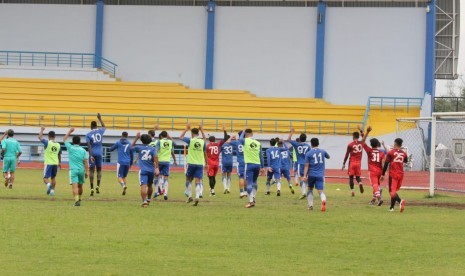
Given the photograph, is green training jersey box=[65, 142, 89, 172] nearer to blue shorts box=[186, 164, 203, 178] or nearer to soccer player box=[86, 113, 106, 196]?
blue shorts box=[186, 164, 203, 178]

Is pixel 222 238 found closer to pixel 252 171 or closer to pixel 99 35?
pixel 252 171

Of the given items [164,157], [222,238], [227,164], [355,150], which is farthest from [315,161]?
[227,164]

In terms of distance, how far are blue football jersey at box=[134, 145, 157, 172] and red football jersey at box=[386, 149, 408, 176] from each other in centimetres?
586

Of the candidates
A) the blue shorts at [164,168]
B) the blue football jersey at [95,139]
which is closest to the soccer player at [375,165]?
the blue shorts at [164,168]

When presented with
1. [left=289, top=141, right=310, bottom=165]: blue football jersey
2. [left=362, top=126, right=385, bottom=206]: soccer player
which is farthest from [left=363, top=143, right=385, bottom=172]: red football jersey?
[left=289, top=141, right=310, bottom=165]: blue football jersey

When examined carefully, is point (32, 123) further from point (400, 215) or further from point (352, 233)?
point (352, 233)

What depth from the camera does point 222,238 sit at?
17.9 meters

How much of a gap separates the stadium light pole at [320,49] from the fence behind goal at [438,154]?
7784 millimetres

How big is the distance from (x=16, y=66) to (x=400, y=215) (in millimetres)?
42197

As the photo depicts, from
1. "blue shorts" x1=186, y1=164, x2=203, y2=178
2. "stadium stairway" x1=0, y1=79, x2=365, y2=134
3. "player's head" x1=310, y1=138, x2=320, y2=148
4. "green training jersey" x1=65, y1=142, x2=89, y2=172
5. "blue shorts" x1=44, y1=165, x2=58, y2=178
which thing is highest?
"stadium stairway" x1=0, y1=79, x2=365, y2=134

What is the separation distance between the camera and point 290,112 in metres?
59.2

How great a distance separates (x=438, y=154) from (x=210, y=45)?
68.9ft

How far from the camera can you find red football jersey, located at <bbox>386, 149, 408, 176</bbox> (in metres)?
24.9

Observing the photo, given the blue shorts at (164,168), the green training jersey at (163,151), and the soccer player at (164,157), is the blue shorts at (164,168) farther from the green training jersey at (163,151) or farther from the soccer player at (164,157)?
the green training jersey at (163,151)
